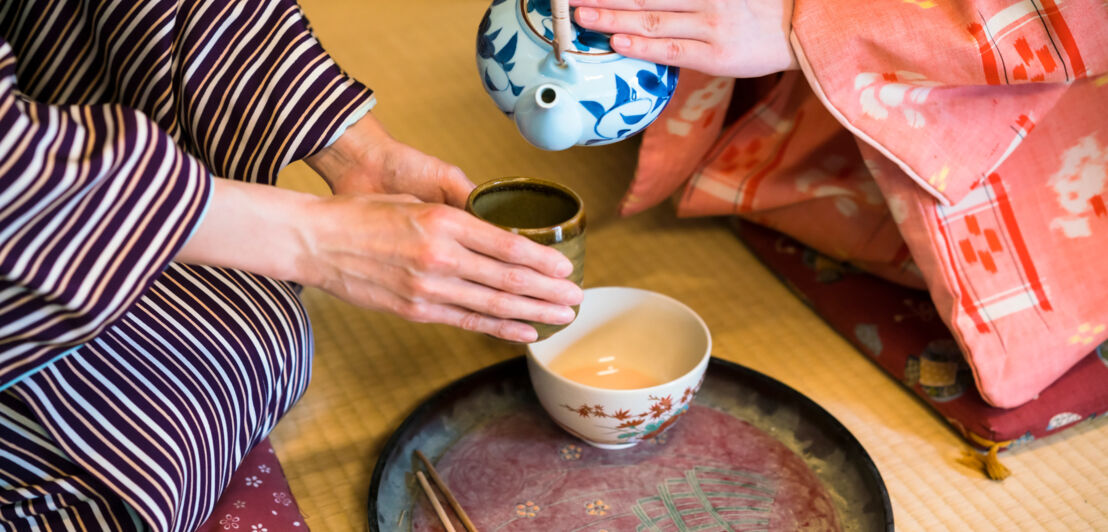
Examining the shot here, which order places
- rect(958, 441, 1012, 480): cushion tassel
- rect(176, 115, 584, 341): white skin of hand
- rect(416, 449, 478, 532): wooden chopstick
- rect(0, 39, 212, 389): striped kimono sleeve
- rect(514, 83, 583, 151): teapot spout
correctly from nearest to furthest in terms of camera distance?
rect(0, 39, 212, 389): striped kimono sleeve
rect(176, 115, 584, 341): white skin of hand
rect(514, 83, 583, 151): teapot spout
rect(416, 449, 478, 532): wooden chopstick
rect(958, 441, 1012, 480): cushion tassel

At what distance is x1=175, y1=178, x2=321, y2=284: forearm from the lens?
0.85 m

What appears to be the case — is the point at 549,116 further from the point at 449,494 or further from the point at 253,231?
the point at 449,494

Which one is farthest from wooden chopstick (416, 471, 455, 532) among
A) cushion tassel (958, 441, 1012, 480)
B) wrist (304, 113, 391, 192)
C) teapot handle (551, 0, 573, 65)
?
cushion tassel (958, 441, 1012, 480)

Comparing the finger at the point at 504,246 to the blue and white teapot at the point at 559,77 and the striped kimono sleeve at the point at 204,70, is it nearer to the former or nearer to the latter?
the blue and white teapot at the point at 559,77

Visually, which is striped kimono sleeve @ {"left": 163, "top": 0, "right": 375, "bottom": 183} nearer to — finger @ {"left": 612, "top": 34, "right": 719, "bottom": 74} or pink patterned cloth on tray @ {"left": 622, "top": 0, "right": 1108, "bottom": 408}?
finger @ {"left": 612, "top": 34, "right": 719, "bottom": 74}

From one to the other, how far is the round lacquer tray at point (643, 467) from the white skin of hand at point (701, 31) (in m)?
0.41

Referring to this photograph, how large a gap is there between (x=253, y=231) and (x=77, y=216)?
0.15 metres

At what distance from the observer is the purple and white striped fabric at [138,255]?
30.5 inches

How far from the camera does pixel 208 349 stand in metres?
1.04

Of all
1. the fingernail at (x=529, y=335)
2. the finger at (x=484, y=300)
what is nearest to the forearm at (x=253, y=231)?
the finger at (x=484, y=300)

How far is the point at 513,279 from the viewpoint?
0.91 metres

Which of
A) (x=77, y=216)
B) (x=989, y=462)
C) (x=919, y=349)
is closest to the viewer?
(x=77, y=216)

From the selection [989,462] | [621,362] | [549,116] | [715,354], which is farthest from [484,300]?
[989,462]

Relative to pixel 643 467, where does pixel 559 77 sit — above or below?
above
